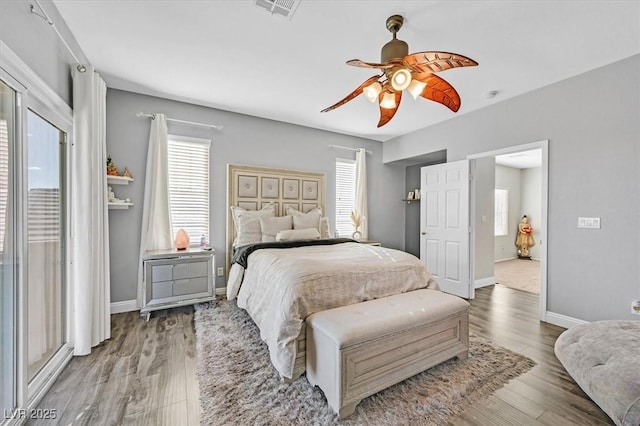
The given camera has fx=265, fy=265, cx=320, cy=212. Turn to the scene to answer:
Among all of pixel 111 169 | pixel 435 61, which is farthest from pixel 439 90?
pixel 111 169

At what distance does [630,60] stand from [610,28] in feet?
2.24

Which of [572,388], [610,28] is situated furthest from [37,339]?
[610,28]

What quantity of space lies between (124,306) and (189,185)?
1698 millimetres

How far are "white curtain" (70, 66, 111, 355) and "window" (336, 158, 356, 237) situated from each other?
349cm

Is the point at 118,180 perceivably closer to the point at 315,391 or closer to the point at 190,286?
the point at 190,286

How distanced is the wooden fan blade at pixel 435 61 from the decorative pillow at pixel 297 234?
2.46 metres

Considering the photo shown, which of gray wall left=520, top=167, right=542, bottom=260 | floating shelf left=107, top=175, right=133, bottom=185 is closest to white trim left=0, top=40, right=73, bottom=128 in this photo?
floating shelf left=107, top=175, right=133, bottom=185

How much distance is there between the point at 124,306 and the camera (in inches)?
128

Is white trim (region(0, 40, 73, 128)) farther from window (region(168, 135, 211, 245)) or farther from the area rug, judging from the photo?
the area rug

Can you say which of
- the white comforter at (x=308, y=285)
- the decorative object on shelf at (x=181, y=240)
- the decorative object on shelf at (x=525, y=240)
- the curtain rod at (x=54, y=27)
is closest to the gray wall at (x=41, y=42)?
the curtain rod at (x=54, y=27)

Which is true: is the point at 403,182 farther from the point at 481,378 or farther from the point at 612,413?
the point at 612,413

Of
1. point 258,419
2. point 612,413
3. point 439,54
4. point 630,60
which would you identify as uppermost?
point 630,60

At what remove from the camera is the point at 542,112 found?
10.1 ft

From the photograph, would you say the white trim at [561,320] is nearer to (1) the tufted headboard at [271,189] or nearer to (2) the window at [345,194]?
(2) the window at [345,194]
